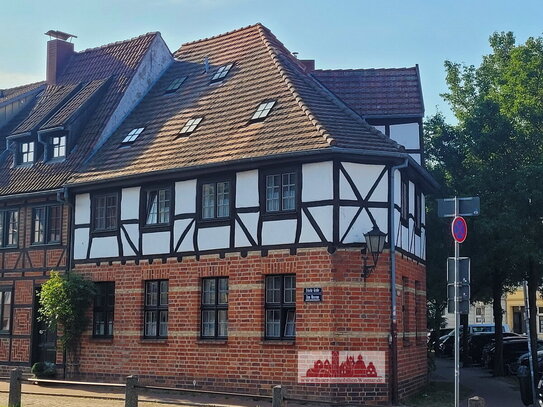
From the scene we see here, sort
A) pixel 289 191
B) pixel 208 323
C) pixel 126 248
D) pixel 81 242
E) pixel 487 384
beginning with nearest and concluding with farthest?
pixel 289 191 < pixel 208 323 < pixel 126 248 < pixel 81 242 < pixel 487 384

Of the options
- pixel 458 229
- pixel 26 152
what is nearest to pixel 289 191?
pixel 458 229

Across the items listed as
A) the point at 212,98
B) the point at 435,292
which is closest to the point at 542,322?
the point at 435,292

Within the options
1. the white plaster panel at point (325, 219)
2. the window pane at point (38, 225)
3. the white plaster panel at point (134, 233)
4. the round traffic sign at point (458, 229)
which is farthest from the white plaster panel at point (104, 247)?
the round traffic sign at point (458, 229)

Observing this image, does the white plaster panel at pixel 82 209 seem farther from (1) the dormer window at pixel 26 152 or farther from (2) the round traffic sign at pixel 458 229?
(2) the round traffic sign at pixel 458 229

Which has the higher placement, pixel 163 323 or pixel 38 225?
pixel 38 225

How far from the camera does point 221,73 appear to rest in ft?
82.3

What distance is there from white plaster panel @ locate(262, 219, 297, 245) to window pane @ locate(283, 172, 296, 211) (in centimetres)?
36

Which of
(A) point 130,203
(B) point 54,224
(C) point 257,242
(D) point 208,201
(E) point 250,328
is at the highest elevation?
(A) point 130,203

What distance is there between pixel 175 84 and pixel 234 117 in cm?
484

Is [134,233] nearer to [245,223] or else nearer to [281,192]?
[245,223]

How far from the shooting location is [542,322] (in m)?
61.9

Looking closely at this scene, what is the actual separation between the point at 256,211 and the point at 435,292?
12.6 meters

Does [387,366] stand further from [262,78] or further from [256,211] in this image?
[262,78]

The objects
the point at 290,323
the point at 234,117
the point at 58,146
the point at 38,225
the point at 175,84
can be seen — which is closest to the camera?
the point at 290,323
